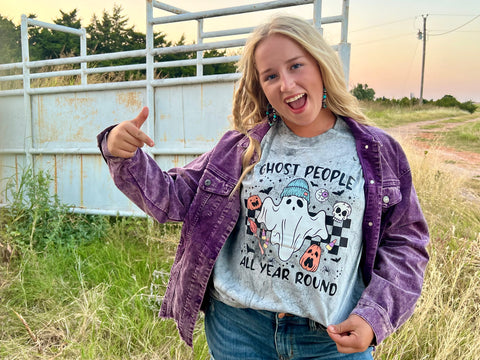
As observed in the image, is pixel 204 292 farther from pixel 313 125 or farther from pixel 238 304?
pixel 313 125

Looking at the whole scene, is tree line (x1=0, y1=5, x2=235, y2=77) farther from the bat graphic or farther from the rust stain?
the bat graphic

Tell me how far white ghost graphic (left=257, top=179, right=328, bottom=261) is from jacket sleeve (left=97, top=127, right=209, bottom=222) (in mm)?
335

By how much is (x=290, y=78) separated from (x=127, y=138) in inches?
22.1

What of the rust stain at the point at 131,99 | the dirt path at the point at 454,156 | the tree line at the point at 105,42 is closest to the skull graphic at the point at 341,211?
the rust stain at the point at 131,99

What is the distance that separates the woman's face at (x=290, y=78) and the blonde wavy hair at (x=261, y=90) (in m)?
0.02

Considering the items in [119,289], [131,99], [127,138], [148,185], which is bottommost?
[119,289]

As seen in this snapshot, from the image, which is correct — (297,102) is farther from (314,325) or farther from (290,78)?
(314,325)

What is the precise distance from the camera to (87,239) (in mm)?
4539

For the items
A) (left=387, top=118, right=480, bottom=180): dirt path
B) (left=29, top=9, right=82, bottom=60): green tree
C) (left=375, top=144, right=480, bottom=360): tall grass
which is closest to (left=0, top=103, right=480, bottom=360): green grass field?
(left=375, top=144, right=480, bottom=360): tall grass

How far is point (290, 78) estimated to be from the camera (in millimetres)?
1530

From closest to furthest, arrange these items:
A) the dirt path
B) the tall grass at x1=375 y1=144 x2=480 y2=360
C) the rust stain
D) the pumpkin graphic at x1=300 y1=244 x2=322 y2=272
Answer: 1. the pumpkin graphic at x1=300 y1=244 x2=322 y2=272
2. the tall grass at x1=375 y1=144 x2=480 y2=360
3. the rust stain
4. the dirt path

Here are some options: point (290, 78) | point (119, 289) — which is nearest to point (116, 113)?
point (119, 289)

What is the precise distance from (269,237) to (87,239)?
3.42m

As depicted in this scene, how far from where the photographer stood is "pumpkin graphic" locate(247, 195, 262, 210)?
159 centimetres
